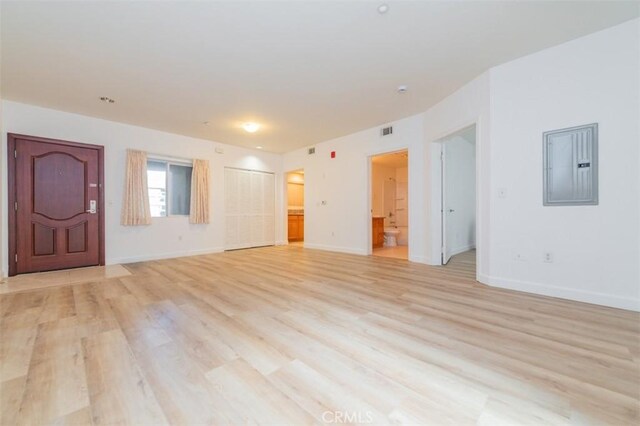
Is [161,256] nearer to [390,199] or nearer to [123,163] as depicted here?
[123,163]

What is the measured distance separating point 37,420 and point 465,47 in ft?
14.4

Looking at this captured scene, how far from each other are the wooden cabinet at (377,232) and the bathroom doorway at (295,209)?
2422 mm

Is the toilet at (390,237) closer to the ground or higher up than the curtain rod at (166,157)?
closer to the ground

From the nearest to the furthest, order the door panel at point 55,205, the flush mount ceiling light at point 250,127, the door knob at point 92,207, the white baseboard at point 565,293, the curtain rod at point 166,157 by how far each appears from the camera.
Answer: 1. the white baseboard at point 565,293
2. the door panel at point 55,205
3. the door knob at point 92,207
4. the flush mount ceiling light at point 250,127
5. the curtain rod at point 166,157

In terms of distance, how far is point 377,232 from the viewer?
293 inches

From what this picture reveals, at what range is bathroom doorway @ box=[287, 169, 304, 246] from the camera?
894 centimetres

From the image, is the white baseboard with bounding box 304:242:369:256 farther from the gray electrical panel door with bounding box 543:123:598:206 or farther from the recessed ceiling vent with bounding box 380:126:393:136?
the gray electrical panel door with bounding box 543:123:598:206

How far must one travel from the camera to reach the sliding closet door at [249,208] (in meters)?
6.72

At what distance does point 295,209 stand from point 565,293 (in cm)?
779

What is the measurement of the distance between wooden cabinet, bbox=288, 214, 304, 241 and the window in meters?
3.62

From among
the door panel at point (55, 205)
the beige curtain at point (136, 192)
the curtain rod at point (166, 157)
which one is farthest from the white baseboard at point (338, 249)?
the door panel at point (55, 205)

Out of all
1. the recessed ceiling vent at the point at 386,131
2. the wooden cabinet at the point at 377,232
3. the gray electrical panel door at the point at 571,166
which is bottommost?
the wooden cabinet at the point at 377,232

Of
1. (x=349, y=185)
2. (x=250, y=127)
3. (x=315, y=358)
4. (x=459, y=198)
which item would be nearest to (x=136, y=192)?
(x=250, y=127)

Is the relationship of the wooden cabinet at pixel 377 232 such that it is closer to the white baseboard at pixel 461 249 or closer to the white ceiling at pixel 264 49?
the white baseboard at pixel 461 249
